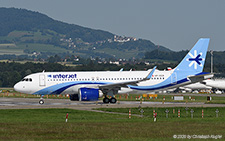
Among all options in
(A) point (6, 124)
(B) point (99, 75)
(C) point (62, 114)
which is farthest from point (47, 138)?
(B) point (99, 75)

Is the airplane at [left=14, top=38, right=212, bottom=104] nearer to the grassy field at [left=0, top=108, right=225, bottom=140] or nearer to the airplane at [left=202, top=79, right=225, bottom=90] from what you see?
the grassy field at [left=0, top=108, right=225, bottom=140]

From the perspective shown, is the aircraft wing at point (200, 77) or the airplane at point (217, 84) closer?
the aircraft wing at point (200, 77)

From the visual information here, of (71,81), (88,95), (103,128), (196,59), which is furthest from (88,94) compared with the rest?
(103,128)

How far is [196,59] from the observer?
6334 centimetres

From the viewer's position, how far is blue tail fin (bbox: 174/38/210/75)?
206ft

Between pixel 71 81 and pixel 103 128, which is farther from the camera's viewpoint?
pixel 71 81

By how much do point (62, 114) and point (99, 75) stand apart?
54.2ft

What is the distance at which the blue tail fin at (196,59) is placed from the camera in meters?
62.9

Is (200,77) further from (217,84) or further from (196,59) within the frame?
(217,84)

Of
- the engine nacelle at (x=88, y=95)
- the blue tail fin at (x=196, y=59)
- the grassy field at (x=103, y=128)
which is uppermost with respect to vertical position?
the blue tail fin at (x=196, y=59)

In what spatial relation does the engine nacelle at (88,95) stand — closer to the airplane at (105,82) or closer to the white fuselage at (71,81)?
the airplane at (105,82)

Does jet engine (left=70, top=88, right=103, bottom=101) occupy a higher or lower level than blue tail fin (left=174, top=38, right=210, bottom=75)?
lower

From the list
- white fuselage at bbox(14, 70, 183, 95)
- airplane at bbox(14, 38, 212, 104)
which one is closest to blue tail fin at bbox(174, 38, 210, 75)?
airplane at bbox(14, 38, 212, 104)

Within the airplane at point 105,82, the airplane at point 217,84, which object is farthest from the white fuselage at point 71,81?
the airplane at point 217,84
